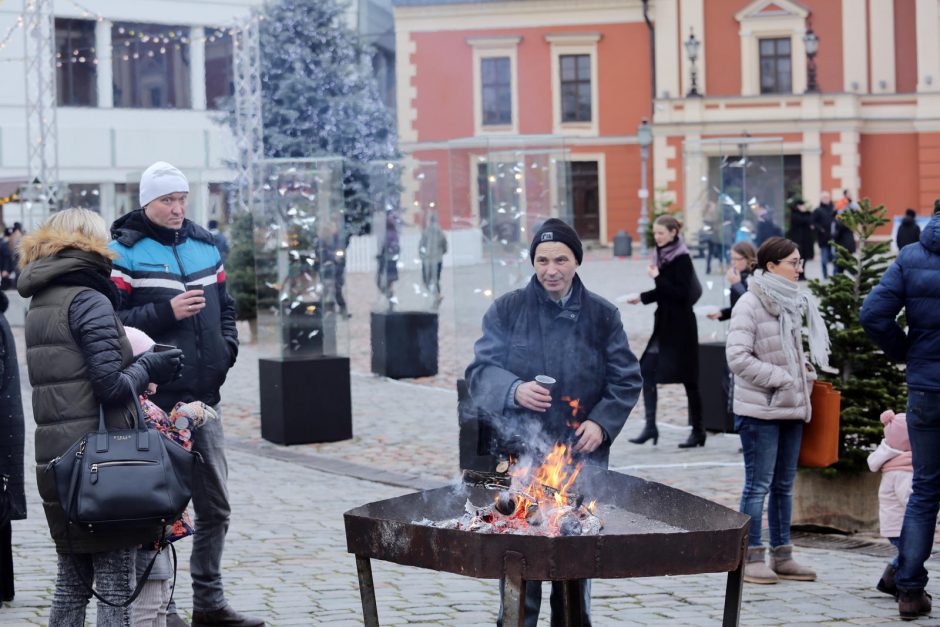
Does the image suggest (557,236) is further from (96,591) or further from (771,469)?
(771,469)

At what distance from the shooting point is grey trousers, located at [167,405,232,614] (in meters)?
6.45

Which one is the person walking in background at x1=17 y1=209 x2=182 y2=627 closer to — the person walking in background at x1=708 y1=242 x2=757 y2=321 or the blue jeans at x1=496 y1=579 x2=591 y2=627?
the blue jeans at x1=496 y1=579 x2=591 y2=627

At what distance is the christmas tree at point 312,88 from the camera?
38562 millimetres

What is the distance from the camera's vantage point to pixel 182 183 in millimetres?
6340

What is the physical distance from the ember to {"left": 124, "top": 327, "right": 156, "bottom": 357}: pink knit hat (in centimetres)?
125

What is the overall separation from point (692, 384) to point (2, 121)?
103ft

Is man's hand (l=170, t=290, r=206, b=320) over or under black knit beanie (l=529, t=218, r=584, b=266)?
under

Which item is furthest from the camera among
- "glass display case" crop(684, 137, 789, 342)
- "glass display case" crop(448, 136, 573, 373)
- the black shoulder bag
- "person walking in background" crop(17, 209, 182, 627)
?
"glass display case" crop(684, 137, 789, 342)

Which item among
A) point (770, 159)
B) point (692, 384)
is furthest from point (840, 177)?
point (692, 384)

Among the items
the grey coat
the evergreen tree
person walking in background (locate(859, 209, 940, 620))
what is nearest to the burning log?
person walking in background (locate(859, 209, 940, 620))

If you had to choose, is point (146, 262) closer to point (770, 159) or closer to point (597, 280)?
point (770, 159)

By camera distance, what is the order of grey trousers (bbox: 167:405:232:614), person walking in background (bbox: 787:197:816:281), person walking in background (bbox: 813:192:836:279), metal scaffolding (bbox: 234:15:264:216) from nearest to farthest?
grey trousers (bbox: 167:405:232:614)
metal scaffolding (bbox: 234:15:264:216)
person walking in background (bbox: 787:197:816:281)
person walking in background (bbox: 813:192:836:279)

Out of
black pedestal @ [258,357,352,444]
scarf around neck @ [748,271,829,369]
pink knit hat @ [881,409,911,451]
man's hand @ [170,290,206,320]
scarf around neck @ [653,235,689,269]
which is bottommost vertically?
black pedestal @ [258,357,352,444]

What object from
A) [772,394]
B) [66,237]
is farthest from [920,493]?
[66,237]
